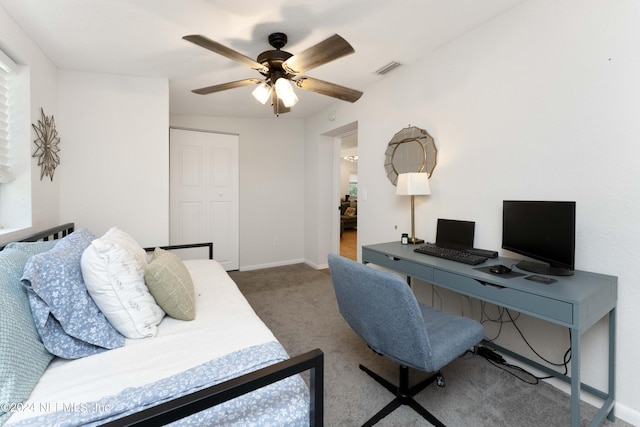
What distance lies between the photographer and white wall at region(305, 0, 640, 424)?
1438mm

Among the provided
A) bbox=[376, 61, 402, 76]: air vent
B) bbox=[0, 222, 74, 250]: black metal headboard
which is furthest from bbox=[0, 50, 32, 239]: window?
bbox=[376, 61, 402, 76]: air vent

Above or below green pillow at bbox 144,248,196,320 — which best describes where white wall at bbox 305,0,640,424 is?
above

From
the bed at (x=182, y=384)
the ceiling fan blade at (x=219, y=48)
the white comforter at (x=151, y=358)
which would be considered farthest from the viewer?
the ceiling fan blade at (x=219, y=48)

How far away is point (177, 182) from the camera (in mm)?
3676

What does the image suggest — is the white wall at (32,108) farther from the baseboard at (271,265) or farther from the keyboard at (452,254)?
the keyboard at (452,254)

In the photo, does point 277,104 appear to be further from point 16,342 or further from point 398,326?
point 16,342

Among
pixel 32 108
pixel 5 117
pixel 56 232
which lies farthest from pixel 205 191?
pixel 5 117

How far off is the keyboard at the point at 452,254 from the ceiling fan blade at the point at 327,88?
4.07 ft

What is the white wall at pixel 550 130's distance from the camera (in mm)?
1438

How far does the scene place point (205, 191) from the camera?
386 centimetres

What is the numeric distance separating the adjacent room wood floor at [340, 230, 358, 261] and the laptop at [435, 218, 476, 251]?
198 centimetres

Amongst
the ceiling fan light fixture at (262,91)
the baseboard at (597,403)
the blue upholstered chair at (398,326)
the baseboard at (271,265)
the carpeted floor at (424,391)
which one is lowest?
the carpeted floor at (424,391)

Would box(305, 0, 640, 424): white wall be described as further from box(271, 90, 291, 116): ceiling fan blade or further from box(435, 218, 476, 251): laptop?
box(271, 90, 291, 116): ceiling fan blade

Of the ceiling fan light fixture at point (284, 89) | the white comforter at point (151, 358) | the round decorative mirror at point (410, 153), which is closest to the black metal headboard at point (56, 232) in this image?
the white comforter at point (151, 358)
